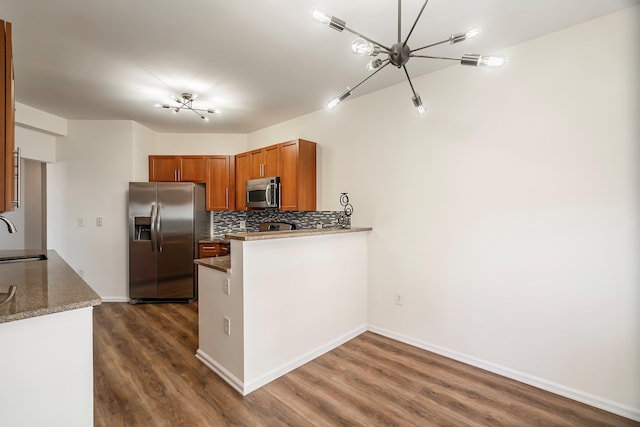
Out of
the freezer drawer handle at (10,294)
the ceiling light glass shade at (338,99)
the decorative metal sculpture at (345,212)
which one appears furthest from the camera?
the decorative metal sculpture at (345,212)

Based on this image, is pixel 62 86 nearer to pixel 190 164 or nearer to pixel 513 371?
pixel 190 164

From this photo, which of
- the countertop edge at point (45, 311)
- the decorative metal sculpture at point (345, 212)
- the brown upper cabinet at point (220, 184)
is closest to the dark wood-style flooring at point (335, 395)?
the countertop edge at point (45, 311)

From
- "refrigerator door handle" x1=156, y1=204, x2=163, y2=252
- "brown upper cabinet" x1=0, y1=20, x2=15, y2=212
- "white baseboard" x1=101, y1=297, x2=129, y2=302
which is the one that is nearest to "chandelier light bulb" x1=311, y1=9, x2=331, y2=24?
"brown upper cabinet" x1=0, y1=20, x2=15, y2=212

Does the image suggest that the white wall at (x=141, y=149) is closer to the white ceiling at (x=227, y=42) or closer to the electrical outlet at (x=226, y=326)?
the white ceiling at (x=227, y=42)

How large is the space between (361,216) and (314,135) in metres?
1.31

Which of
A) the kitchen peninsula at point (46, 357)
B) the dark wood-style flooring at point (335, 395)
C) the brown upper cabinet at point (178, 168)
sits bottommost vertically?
the dark wood-style flooring at point (335, 395)

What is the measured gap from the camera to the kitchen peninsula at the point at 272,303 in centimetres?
221

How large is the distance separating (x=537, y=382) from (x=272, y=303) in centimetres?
A: 210

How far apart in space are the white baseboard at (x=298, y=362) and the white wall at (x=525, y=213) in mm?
390

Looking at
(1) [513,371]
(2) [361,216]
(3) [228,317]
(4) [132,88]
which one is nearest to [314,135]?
(2) [361,216]

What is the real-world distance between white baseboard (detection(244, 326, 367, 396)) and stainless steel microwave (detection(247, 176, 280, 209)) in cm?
185

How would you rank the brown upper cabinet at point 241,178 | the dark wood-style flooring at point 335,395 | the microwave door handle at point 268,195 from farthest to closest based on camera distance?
the brown upper cabinet at point 241,178, the microwave door handle at point 268,195, the dark wood-style flooring at point 335,395

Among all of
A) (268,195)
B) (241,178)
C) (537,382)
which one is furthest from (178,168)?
(537,382)

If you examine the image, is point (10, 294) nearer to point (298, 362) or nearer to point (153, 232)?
point (298, 362)
